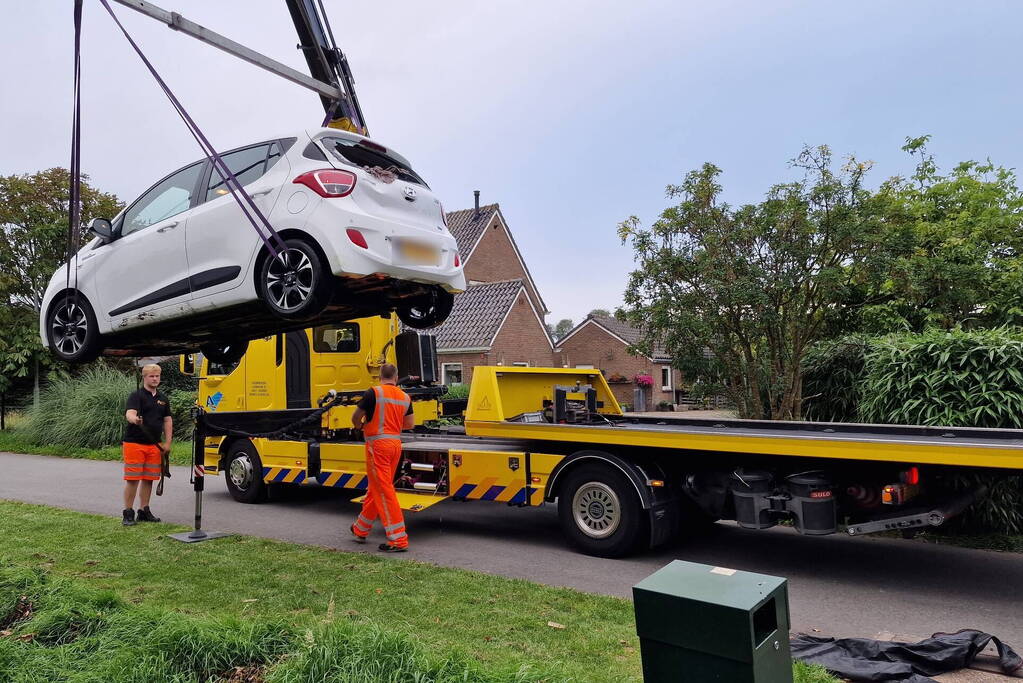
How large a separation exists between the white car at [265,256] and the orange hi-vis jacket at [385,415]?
138 centimetres

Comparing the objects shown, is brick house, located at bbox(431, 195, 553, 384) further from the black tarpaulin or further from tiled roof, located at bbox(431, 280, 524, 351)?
the black tarpaulin

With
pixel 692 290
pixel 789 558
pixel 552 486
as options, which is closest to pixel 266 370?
pixel 552 486

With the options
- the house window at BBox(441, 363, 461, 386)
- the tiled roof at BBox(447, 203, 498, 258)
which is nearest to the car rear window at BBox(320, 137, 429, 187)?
the house window at BBox(441, 363, 461, 386)

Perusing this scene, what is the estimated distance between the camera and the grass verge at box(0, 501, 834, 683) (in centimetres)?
401

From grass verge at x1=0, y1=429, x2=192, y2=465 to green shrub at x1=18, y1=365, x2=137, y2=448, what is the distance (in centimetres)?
24

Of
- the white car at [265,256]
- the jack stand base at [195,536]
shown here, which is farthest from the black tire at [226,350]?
the jack stand base at [195,536]

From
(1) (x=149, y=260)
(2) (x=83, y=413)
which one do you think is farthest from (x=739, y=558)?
(2) (x=83, y=413)

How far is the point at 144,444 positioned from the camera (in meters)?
8.47

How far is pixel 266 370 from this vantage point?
1006 centimetres

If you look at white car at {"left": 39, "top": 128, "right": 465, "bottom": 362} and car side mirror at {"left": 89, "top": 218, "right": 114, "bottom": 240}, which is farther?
car side mirror at {"left": 89, "top": 218, "right": 114, "bottom": 240}

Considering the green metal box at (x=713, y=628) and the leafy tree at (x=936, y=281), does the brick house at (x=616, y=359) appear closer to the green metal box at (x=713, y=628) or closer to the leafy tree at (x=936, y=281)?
the leafy tree at (x=936, y=281)

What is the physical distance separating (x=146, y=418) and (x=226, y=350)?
1452 mm

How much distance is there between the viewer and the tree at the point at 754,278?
10.4 metres

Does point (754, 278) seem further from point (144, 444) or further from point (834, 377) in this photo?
point (144, 444)
